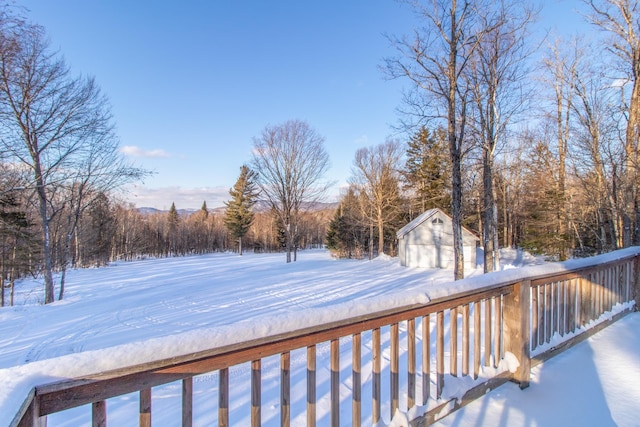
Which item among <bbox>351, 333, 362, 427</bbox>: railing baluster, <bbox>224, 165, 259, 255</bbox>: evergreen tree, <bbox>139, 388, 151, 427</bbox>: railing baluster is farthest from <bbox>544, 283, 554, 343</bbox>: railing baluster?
<bbox>224, 165, 259, 255</bbox>: evergreen tree

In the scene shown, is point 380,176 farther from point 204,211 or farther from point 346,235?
point 204,211

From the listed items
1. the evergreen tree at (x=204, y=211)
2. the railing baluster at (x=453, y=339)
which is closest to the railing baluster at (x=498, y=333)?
the railing baluster at (x=453, y=339)

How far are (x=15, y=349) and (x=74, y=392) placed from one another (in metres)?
6.03

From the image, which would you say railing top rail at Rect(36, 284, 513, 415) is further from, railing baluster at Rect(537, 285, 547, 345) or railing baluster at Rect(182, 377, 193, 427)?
railing baluster at Rect(537, 285, 547, 345)

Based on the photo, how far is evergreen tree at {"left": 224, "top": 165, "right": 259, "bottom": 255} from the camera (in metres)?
30.1

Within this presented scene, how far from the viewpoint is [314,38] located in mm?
9852

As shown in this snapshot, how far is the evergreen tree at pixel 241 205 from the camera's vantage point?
3011cm

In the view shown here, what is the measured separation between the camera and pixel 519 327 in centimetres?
247

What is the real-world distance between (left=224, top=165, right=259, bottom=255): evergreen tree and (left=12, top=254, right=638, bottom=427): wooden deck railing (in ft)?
89.3

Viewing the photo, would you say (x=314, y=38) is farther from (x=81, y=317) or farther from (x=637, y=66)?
Answer: (x=81, y=317)

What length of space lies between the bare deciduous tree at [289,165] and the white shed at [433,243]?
5.93 m

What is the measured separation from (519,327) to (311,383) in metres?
1.87

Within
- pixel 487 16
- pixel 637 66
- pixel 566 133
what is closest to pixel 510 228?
pixel 566 133

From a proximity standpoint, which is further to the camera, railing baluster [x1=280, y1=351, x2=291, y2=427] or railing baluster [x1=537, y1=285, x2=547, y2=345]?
railing baluster [x1=537, y1=285, x2=547, y2=345]
